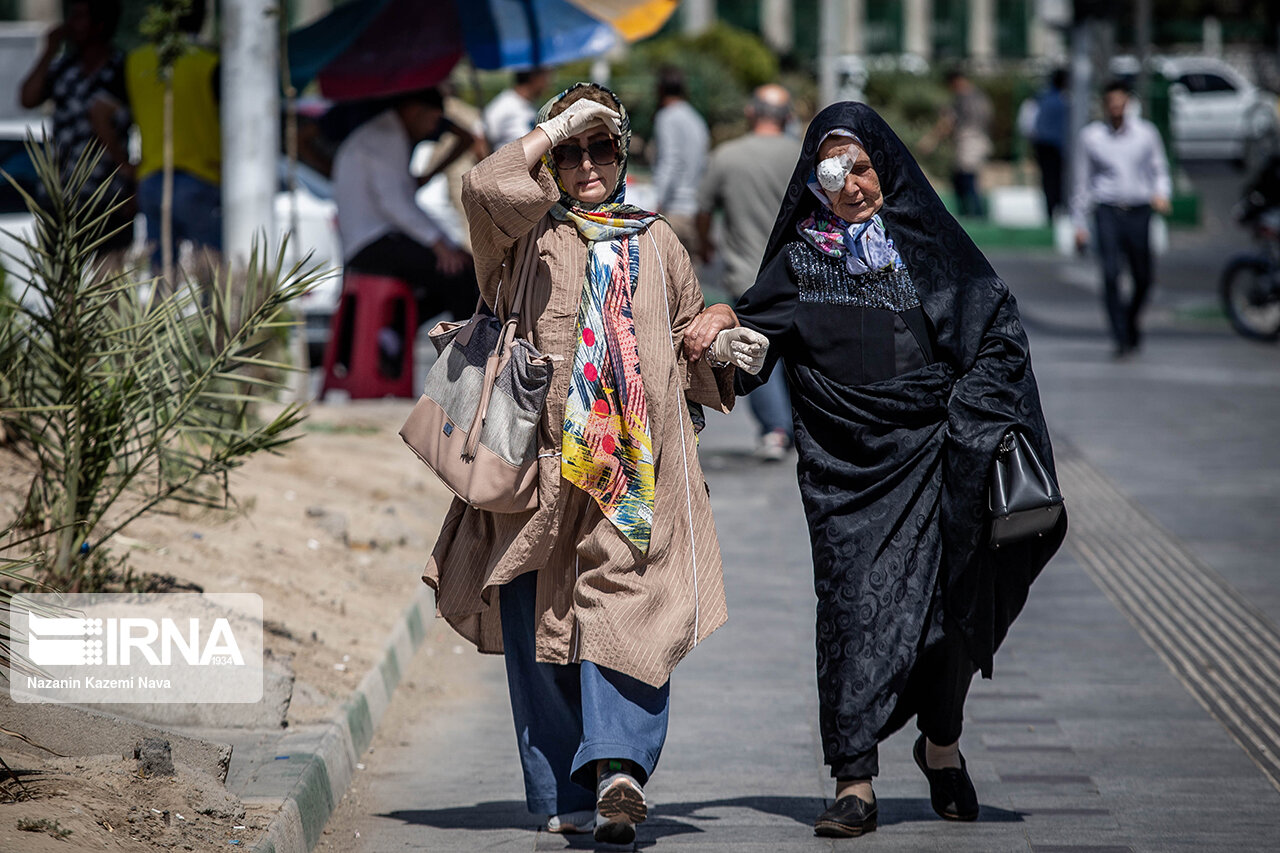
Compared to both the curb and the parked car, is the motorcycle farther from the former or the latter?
the parked car

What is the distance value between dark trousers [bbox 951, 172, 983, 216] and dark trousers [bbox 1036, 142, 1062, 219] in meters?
0.95

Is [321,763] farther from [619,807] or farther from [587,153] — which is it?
[587,153]

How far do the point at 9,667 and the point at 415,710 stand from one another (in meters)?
1.99

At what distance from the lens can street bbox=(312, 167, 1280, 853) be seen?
4.64 meters

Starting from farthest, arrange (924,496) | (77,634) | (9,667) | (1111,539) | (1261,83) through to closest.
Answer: (1261,83), (1111,539), (77,634), (924,496), (9,667)

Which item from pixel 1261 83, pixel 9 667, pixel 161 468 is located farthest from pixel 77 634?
pixel 1261 83

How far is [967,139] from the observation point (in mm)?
23703

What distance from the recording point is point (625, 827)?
13.8ft

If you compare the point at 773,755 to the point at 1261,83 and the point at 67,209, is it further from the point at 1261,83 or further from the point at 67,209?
the point at 1261,83

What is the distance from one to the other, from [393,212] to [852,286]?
18.2 ft

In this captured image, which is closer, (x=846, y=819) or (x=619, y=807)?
(x=619, y=807)

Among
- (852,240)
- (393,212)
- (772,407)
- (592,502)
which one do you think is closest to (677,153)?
(772,407)

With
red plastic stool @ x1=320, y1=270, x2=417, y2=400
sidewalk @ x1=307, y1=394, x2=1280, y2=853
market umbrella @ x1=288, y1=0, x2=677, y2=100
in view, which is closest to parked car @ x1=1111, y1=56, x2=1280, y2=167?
market umbrella @ x1=288, y1=0, x2=677, y2=100

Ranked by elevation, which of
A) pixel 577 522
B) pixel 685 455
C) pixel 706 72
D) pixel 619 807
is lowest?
pixel 619 807
